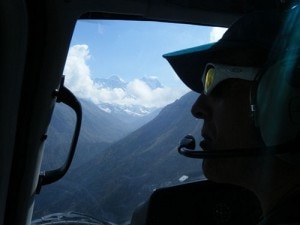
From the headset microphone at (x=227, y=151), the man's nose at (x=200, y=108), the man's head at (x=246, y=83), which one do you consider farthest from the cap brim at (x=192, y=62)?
the headset microphone at (x=227, y=151)

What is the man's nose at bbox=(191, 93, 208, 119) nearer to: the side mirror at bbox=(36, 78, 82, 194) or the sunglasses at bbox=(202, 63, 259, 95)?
the sunglasses at bbox=(202, 63, 259, 95)

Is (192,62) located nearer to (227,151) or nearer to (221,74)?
(221,74)

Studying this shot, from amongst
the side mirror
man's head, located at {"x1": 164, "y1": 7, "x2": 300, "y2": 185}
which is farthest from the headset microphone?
the side mirror

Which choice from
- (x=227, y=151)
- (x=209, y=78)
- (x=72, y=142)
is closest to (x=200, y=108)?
(x=209, y=78)

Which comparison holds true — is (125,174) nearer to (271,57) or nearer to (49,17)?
(49,17)

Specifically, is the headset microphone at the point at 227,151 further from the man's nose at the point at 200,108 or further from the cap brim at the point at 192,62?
the cap brim at the point at 192,62

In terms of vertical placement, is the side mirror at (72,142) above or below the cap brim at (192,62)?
below

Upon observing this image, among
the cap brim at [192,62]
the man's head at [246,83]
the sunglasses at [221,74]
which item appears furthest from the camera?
the cap brim at [192,62]
